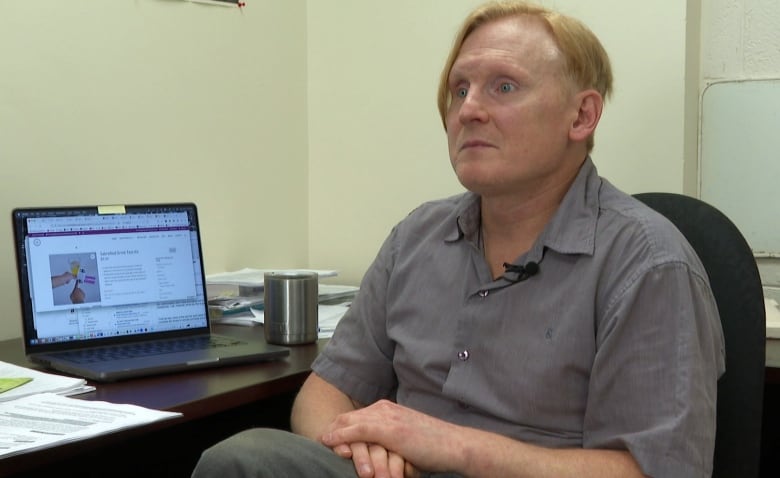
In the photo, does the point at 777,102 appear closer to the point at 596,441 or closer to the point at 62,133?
the point at 596,441

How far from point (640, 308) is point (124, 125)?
120 cm

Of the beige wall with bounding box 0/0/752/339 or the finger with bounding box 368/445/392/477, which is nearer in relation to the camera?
the finger with bounding box 368/445/392/477

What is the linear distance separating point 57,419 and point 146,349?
0.40 metres

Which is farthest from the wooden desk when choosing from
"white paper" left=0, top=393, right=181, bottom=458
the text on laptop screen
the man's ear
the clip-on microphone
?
the man's ear

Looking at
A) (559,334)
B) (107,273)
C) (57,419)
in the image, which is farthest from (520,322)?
(107,273)

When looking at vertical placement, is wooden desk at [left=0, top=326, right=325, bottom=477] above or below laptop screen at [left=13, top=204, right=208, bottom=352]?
below

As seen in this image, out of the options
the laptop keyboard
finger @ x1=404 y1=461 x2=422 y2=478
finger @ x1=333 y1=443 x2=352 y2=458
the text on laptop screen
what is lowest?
finger @ x1=404 y1=461 x2=422 y2=478

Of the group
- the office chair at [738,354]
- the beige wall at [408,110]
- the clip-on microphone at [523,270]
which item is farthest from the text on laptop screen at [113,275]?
the office chair at [738,354]

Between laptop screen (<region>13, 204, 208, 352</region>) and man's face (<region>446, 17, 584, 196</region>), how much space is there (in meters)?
0.59

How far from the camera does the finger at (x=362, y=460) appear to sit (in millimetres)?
1143

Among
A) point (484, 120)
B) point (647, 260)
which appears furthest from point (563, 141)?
point (647, 260)

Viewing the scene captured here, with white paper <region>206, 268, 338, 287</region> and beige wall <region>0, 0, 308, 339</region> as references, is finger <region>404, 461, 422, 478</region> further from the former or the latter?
beige wall <region>0, 0, 308, 339</region>

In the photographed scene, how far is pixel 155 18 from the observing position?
6.36ft

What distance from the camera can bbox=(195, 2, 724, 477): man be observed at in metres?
1.10
